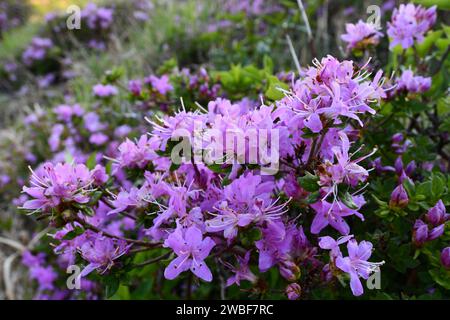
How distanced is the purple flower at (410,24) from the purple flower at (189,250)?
93cm

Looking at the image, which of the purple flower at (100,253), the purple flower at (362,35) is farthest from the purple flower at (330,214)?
the purple flower at (362,35)

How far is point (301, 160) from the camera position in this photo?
105 centimetres

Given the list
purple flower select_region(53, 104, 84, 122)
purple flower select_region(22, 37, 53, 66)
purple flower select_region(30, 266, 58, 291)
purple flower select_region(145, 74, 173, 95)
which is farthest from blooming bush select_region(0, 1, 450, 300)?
purple flower select_region(22, 37, 53, 66)

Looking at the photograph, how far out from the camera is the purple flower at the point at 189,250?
Result: 0.93m

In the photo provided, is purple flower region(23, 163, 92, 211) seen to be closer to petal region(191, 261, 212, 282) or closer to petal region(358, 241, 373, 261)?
petal region(191, 261, 212, 282)

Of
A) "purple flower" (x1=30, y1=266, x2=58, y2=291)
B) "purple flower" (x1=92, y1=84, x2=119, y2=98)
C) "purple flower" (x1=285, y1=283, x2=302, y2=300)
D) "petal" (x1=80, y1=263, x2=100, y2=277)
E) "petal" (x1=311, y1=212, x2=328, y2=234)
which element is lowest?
"purple flower" (x1=30, y1=266, x2=58, y2=291)

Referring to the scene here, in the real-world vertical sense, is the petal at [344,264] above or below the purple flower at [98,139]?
below

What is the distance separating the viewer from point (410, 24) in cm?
146

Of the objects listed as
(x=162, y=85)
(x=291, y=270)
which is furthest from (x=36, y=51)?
(x=291, y=270)

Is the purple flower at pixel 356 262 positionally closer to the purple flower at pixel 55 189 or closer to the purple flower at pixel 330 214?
the purple flower at pixel 330 214

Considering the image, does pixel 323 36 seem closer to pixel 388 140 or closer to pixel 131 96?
pixel 131 96

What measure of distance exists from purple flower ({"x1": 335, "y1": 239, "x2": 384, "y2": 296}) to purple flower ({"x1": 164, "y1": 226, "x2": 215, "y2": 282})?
264 millimetres

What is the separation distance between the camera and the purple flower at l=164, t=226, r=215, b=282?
928 millimetres

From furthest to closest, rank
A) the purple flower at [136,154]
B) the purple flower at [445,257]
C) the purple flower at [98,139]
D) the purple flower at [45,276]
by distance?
1. the purple flower at [98,139]
2. the purple flower at [45,276]
3. the purple flower at [136,154]
4. the purple flower at [445,257]
